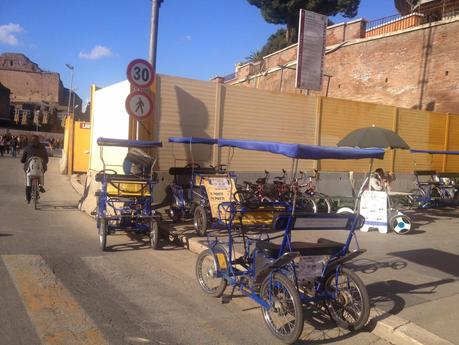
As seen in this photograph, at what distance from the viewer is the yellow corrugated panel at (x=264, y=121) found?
1357 cm

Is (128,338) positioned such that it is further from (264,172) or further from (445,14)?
(445,14)

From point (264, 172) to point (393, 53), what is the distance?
14093mm

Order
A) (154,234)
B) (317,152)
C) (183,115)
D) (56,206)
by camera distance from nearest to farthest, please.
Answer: (317,152), (154,234), (183,115), (56,206)

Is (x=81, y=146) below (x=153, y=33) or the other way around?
below

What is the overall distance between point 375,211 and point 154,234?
5055 millimetres

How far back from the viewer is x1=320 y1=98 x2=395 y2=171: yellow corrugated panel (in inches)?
617

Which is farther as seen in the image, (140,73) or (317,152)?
(140,73)

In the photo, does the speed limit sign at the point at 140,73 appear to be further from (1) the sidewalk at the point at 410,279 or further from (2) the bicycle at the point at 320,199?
(2) the bicycle at the point at 320,199

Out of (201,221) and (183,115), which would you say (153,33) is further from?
(201,221)

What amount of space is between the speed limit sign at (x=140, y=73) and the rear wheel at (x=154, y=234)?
9.46 feet

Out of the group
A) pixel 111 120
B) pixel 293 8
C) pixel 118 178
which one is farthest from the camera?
pixel 293 8

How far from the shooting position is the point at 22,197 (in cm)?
1412

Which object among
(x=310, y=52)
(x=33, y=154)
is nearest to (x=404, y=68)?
(x=310, y=52)

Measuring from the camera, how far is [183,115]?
12.6 metres
